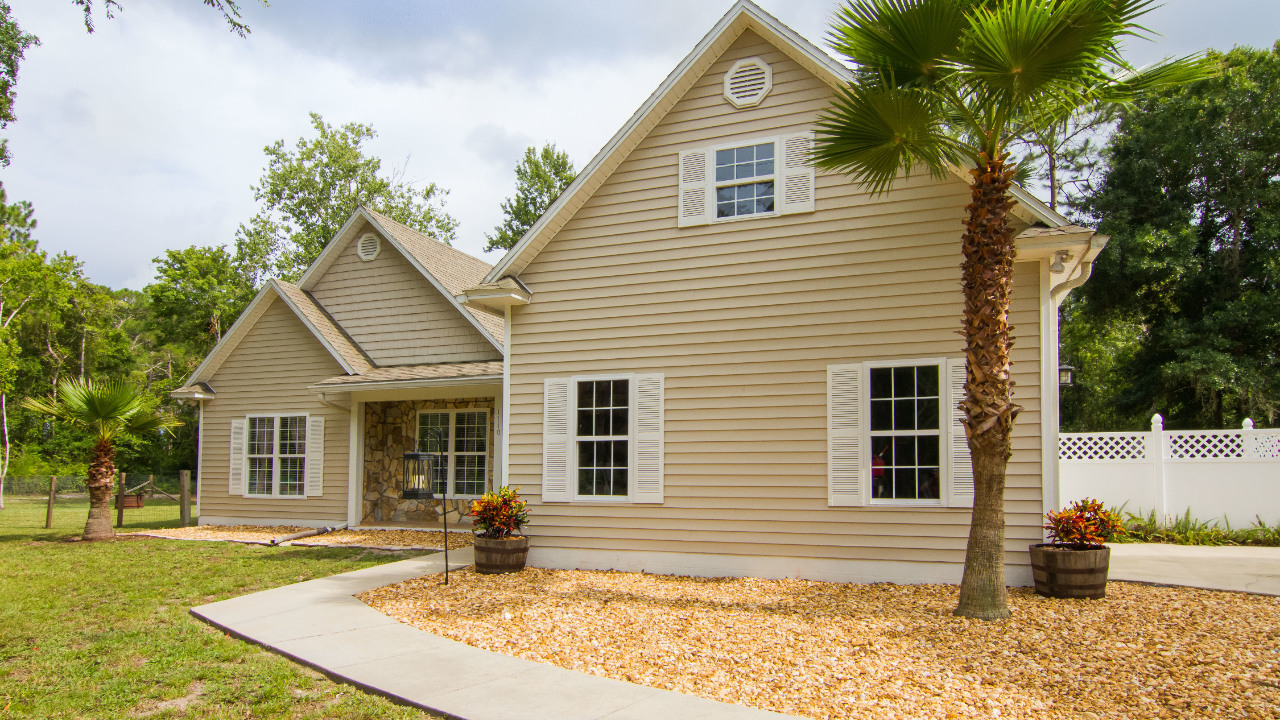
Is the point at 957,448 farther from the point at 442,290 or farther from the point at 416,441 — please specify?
the point at 416,441

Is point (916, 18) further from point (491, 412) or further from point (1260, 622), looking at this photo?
point (491, 412)

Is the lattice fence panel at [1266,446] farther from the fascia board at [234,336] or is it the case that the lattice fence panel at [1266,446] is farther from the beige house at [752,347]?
the fascia board at [234,336]

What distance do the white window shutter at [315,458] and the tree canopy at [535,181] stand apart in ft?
56.5

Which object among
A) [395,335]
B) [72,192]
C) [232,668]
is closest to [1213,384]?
[395,335]

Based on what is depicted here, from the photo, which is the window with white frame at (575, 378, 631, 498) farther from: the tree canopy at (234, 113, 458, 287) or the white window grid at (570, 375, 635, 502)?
the tree canopy at (234, 113, 458, 287)

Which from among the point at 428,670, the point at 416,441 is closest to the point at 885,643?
the point at 428,670

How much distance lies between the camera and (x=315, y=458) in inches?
571

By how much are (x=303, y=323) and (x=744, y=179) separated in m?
9.40

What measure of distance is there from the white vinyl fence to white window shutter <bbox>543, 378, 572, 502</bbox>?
8139 mm

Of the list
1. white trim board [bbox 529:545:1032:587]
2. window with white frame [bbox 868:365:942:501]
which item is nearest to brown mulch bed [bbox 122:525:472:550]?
white trim board [bbox 529:545:1032:587]

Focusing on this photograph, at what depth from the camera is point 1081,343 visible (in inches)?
1051

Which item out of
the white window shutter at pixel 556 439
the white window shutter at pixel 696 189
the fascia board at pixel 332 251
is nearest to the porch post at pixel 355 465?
the fascia board at pixel 332 251

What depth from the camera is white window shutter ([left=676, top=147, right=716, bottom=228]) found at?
9.66 meters

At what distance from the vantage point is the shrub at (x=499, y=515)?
31.3ft
